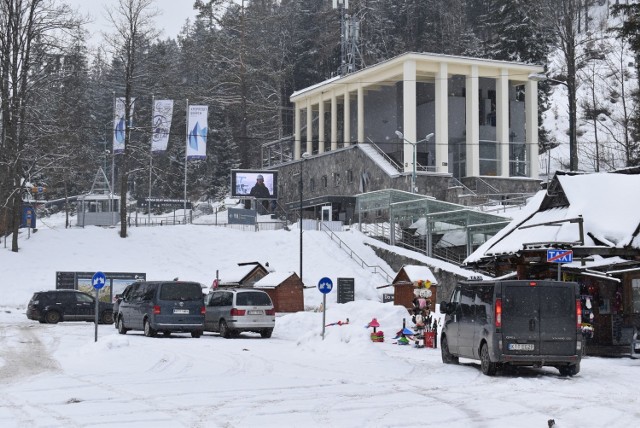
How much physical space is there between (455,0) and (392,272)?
2424 inches

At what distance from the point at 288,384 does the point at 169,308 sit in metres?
14.4

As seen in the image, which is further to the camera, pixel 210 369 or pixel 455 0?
pixel 455 0

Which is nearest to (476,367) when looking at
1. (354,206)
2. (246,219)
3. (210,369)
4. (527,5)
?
(210,369)

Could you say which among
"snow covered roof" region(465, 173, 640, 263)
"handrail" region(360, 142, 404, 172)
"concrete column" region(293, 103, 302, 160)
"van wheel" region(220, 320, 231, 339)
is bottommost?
"van wheel" region(220, 320, 231, 339)

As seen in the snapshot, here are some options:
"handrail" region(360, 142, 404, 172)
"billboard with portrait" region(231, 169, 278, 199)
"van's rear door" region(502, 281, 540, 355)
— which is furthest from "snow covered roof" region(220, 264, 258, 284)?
"handrail" region(360, 142, 404, 172)

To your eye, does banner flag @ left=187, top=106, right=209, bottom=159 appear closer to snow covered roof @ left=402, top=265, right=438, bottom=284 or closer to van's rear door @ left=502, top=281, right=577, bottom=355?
snow covered roof @ left=402, top=265, right=438, bottom=284

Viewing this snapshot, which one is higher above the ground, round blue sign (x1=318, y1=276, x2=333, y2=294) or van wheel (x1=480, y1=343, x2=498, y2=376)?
round blue sign (x1=318, y1=276, x2=333, y2=294)

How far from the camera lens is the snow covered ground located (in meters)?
11.9

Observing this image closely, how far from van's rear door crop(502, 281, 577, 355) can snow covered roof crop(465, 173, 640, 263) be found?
192 inches

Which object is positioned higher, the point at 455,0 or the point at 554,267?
the point at 455,0

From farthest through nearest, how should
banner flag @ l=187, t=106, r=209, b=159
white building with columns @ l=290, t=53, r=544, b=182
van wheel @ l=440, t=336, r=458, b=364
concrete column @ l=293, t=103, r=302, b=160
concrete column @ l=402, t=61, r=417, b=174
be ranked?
concrete column @ l=293, t=103, r=302, b=160, white building with columns @ l=290, t=53, r=544, b=182, concrete column @ l=402, t=61, r=417, b=174, banner flag @ l=187, t=106, r=209, b=159, van wheel @ l=440, t=336, r=458, b=364

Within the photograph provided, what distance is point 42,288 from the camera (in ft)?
159

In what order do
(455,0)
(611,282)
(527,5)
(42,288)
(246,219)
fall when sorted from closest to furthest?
(611,282) < (42,288) < (246,219) < (527,5) < (455,0)

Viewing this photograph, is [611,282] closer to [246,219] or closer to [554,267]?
[554,267]
